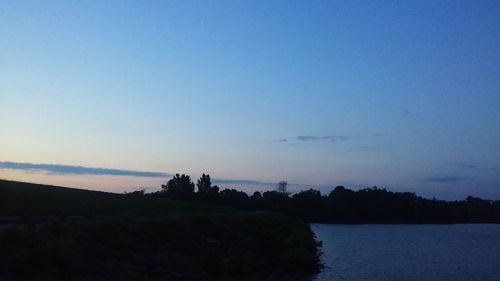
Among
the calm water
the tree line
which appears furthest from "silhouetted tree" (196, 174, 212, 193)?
the calm water

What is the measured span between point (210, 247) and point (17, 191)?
647 inches

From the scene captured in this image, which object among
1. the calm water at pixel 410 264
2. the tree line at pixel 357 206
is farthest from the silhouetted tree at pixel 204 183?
the calm water at pixel 410 264

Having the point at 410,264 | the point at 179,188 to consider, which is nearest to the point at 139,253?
the point at 410,264

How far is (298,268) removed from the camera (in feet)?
132

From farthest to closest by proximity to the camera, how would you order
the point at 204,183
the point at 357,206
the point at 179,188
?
the point at 357,206, the point at 204,183, the point at 179,188

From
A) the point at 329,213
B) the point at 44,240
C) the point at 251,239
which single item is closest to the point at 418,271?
the point at 251,239

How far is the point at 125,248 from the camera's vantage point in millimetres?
26406

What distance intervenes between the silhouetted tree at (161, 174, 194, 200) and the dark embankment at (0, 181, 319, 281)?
77.7 meters

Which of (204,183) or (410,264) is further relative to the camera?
(204,183)

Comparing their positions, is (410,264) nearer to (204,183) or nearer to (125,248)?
(125,248)

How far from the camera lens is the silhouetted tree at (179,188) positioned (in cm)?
13325

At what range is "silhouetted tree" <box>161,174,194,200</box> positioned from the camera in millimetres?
133250

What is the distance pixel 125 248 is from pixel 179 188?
11315 cm

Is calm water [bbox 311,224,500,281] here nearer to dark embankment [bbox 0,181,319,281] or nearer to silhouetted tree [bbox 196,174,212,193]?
dark embankment [bbox 0,181,319,281]
